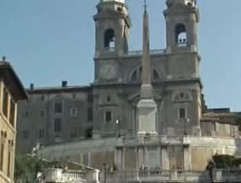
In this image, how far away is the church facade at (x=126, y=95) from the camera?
105 metres

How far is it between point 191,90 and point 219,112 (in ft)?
52.1

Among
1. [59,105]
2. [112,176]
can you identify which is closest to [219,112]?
[59,105]

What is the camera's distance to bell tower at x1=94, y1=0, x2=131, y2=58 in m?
112

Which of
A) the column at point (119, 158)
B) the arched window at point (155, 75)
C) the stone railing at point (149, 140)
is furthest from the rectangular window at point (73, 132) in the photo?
the column at point (119, 158)

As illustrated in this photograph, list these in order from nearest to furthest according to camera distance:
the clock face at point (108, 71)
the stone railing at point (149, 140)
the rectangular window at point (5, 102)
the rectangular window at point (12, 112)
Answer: the rectangular window at point (5, 102)
the rectangular window at point (12, 112)
the stone railing at point (149, 140)
the clock face at point (108, 71)

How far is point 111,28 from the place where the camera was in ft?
370

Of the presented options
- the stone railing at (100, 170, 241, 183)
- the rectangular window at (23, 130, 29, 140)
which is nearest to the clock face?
the rectangular window at (23, 130, 29, 140)

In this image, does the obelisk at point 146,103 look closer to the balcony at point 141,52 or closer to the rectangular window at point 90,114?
the balcony at point 141,52

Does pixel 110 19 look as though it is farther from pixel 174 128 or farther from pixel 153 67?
pixel 174 128

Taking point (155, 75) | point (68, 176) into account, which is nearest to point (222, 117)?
point (155, 75)

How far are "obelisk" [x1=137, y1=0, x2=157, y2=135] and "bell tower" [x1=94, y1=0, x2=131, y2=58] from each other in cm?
1353

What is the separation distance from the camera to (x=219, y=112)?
395ft

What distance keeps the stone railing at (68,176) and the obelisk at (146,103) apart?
85.9 ft

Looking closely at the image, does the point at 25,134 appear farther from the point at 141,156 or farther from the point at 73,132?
the point at 141,156
